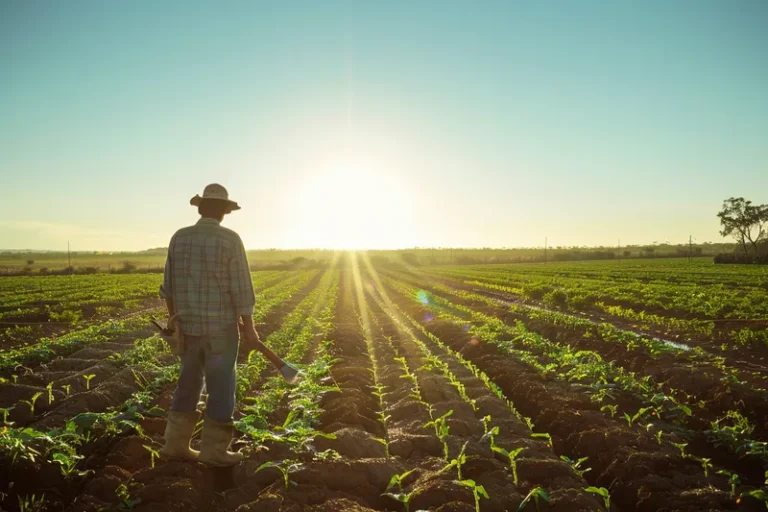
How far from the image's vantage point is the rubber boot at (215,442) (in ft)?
12.9

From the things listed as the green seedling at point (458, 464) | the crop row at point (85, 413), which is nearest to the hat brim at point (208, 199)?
the crop row at point (85, 413)

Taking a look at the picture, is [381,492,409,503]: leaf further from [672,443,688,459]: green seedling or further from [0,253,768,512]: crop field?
[672,443,688,459]: green seedling

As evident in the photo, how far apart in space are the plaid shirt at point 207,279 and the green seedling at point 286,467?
1289mm

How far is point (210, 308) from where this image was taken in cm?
382

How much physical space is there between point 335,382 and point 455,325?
7.14 m

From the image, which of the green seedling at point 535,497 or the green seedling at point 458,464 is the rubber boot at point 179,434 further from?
the green seedling at point 535,497

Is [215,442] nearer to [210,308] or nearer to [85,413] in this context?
[210,308]

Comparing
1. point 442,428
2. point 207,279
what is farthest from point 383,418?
point 207,279

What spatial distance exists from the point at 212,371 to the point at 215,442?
635mm

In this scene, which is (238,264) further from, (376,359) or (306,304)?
(306,304)

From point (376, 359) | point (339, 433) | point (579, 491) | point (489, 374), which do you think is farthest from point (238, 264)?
point (376, 359)

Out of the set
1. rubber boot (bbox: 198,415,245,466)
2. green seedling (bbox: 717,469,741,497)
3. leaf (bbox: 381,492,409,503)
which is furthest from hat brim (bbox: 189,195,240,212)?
green seedling (bbox: 717,469,741,497)

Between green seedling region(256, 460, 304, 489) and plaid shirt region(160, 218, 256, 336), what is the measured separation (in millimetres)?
1289

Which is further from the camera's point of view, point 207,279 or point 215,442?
point 215,442
